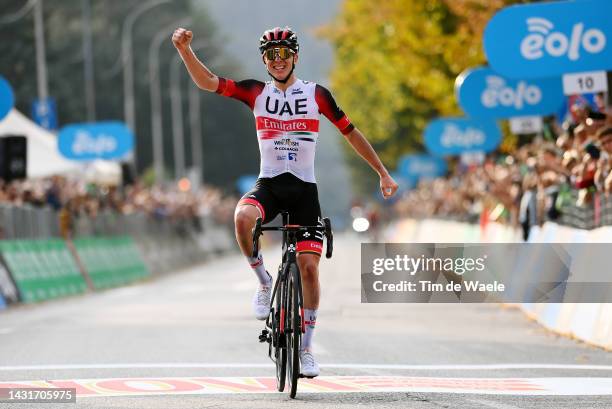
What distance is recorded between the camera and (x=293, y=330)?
1001cm

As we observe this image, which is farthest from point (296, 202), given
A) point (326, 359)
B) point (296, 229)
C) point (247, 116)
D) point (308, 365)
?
point (247, 116)

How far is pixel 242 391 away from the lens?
10.5 metres

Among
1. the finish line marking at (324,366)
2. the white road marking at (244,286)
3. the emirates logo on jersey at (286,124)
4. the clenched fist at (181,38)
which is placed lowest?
the white road marking at (244,286)

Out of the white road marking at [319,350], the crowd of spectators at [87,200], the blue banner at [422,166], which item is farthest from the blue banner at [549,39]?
the blue banner at [422,166]

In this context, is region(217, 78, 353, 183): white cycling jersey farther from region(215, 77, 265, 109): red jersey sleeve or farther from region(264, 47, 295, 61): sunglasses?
region(264, 47, 295, 61): sunglasses

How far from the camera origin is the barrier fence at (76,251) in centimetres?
2467

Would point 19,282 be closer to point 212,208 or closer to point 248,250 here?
point 248,250

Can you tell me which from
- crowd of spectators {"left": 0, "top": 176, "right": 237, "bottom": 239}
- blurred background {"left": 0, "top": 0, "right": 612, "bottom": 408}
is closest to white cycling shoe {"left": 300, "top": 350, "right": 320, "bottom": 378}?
blurred background {"left": 0, "top": 0, "right": 612, "bottom": 408}

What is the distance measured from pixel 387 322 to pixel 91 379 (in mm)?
7561

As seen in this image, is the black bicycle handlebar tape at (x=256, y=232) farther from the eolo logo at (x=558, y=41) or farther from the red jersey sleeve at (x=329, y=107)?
the eolo logo at (x=558, y=41)

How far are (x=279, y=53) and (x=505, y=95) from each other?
13792 mm

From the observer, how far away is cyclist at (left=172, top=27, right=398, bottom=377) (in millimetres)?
10516

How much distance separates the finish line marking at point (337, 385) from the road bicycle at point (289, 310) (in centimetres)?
42

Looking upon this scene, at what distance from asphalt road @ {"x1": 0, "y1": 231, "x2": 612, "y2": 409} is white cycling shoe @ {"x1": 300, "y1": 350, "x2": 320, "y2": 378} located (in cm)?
15
